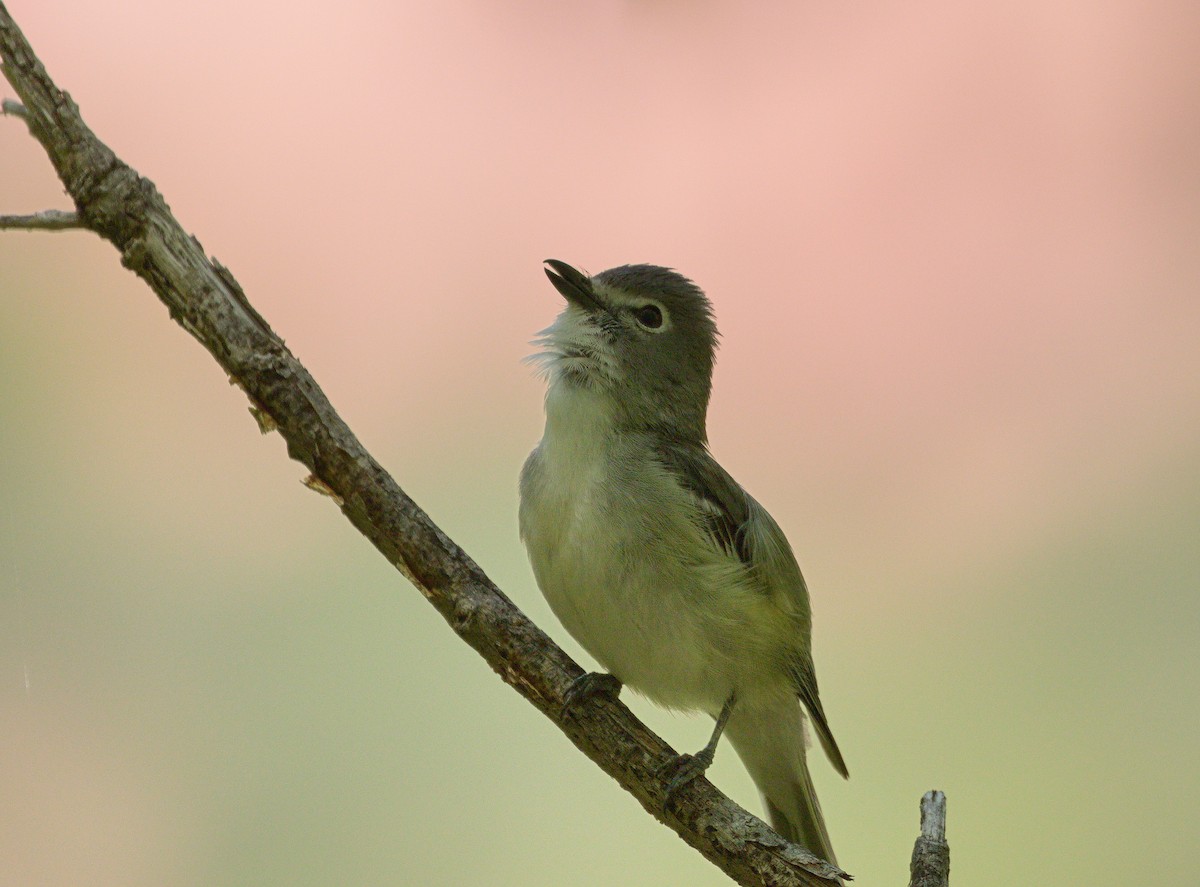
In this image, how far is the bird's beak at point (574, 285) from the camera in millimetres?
2381

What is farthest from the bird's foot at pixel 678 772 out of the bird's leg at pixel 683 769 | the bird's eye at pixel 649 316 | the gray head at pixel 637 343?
the bird's eye at pixel 649 316

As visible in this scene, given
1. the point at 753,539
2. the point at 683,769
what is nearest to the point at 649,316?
the point at 753,539

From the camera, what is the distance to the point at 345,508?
5.99ft

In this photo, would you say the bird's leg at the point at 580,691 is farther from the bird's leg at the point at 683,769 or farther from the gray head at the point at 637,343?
the gray head at the point at 637,343

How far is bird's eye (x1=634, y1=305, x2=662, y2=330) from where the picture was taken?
8.08 feet

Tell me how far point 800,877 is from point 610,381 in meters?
1.09

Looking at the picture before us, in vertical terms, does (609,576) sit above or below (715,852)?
above

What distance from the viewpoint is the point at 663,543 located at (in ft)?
6.89

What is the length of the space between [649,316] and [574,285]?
20 cm

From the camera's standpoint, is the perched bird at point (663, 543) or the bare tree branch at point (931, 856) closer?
the bare tree branch at point (931, 856)

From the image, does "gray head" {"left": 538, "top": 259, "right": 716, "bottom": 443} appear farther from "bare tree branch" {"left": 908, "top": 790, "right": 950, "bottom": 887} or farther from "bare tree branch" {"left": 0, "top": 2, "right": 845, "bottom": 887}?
"bare tree branch" {"left": 908, "top": 790, "right": 950, "bottom": 887}

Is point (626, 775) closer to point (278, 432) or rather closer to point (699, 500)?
point (699, 500)

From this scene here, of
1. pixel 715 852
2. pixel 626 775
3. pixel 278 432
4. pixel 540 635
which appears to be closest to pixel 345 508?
pixel 278 432

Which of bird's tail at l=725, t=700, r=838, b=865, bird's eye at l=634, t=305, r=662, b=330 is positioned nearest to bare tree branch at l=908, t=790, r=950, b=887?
bird's tail at l=725, t=700, r=838, b=865
